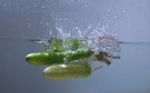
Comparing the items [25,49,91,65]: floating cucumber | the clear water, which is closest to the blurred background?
the clear water

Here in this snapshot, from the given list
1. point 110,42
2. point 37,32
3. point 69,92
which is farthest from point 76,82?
point 110,42

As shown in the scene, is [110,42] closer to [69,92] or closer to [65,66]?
[65,66]

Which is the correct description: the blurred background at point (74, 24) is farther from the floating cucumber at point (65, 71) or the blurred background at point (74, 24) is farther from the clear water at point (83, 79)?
the floating cucumber at point (65, 71)

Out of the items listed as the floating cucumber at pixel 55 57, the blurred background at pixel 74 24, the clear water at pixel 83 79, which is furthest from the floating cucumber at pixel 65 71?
the clear water at pixel 83 79

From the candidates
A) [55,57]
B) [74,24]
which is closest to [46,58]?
[55,57]

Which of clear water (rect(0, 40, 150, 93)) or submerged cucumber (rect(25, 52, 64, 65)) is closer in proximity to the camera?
submerged cucumber (rect(25, 52, 64, 65))

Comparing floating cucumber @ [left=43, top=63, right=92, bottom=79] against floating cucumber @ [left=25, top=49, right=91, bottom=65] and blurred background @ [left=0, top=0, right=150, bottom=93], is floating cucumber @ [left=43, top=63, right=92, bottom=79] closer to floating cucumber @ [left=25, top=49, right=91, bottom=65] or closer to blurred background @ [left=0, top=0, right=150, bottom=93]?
floating cucumber @ [left=25, top=49, right=91, bottom=65]

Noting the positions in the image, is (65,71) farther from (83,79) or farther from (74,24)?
(83,79)
